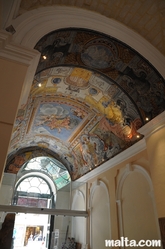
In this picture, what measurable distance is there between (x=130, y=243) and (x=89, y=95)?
7.16 metres

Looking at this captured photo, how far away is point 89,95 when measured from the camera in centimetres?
1018

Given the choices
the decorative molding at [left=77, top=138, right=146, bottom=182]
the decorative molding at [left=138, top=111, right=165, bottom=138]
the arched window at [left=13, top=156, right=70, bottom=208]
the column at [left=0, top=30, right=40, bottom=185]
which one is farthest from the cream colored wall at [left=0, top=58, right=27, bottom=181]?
the arched window at [left=13, top=156, right=70, bottom=208]

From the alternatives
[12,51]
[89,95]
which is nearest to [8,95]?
[12,51]

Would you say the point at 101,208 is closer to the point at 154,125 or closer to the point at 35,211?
the point at 35,211

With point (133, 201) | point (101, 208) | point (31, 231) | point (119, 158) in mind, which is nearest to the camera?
point (133, 201)

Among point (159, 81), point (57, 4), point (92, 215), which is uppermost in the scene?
point (57, 4)

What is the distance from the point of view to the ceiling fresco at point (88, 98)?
22.9ft

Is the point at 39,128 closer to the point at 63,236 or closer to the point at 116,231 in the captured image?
the point at 116,231

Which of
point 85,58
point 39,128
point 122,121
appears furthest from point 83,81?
point 39,128

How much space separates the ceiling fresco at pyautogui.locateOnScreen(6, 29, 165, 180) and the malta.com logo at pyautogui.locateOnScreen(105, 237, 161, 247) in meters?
4.29

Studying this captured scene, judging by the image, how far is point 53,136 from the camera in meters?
14.5

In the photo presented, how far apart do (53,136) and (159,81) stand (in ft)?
30.4

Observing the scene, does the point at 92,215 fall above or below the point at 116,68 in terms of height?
below

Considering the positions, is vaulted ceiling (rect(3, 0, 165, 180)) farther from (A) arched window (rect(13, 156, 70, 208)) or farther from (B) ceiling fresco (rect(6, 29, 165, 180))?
(A) arched window (rect(13, 156, 70, 208))
